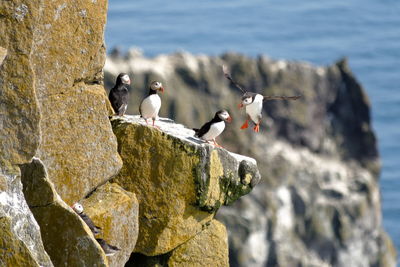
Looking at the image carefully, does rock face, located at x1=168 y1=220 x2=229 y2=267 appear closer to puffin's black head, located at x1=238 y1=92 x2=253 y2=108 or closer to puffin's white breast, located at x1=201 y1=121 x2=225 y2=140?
puffin's white breast, located at x1=201 y1=121 x2=225 y2=140

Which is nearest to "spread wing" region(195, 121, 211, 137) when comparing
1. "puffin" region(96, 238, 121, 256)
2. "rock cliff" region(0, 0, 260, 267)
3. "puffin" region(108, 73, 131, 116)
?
"rock cliff" region(0, 0, 260, 267)

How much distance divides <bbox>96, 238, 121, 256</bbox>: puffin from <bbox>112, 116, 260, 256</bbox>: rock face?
220 centimetres

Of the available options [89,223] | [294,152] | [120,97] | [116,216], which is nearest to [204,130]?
[120,97]

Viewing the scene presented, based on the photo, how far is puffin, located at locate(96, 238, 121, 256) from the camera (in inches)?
758

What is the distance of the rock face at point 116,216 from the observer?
20.0 metres

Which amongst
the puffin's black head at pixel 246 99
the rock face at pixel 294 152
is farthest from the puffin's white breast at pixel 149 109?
the rock face at pixel 294 152

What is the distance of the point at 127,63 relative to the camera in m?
93.1

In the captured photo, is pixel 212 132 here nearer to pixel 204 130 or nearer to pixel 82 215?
pixel 204 130

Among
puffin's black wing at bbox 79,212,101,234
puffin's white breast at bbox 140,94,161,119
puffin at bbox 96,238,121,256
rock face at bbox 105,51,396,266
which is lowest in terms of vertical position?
rock face at bbox 105,51,396,266

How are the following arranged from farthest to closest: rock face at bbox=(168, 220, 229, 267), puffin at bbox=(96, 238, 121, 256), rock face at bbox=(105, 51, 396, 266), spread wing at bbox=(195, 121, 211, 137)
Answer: rock face at bbox=(105, 51, 396, 266)
rock face at bbox=(168, 220, 229, 267)
spread wing at bbox=(195, 121, 211, 137)
puffin at bbox=(96, 238, 121, 256)

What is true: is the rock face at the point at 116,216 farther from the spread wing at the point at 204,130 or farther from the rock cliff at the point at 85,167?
the spread wing at the point at 204,130

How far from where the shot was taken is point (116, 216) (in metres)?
20.3

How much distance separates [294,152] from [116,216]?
95154mm

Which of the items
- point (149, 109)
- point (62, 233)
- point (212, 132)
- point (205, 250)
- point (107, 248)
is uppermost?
point (149, 109)
